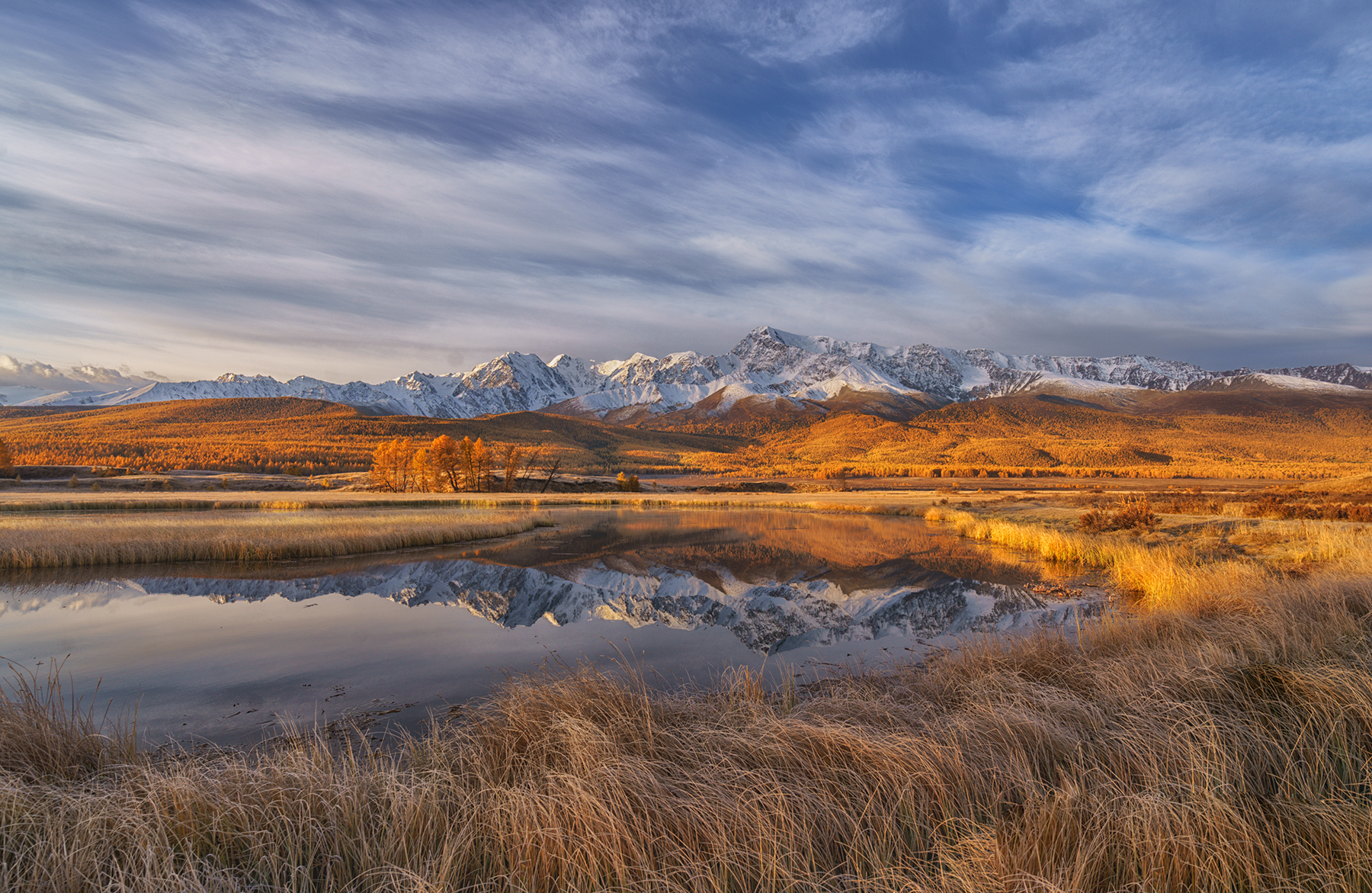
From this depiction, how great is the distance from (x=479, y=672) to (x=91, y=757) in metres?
5.42

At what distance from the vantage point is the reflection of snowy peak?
14109mm

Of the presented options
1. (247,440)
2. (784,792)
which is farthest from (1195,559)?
(247,440)

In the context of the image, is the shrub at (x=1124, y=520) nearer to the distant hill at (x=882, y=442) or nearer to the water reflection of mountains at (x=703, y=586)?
the water reflection of mountains at (x=703, y=586)

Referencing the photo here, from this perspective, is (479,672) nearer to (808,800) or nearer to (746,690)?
(746,690)

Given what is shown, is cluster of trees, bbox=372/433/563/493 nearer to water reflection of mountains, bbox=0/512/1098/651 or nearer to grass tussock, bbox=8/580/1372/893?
water reflection of mountains, bbox=0/512/1098/651

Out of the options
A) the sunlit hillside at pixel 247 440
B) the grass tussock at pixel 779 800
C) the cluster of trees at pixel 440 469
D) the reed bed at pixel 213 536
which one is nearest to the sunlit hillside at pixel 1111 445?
the sunlit hillside at pixel 247 440

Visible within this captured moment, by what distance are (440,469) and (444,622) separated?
67.0 meters

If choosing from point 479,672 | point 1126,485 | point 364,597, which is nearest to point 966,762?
point 479,672

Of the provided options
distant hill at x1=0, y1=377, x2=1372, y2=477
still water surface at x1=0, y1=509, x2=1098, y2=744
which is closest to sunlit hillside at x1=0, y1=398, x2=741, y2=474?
distant hill at x1=0, y1=377, x2=1372, y2=477

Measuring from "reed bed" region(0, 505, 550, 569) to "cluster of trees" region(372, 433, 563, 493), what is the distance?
3657 cm

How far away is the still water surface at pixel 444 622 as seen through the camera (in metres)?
9.75

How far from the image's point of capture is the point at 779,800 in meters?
4.14

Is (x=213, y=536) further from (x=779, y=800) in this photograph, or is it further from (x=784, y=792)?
(x=779, y=800)

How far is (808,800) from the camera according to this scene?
4574mm
